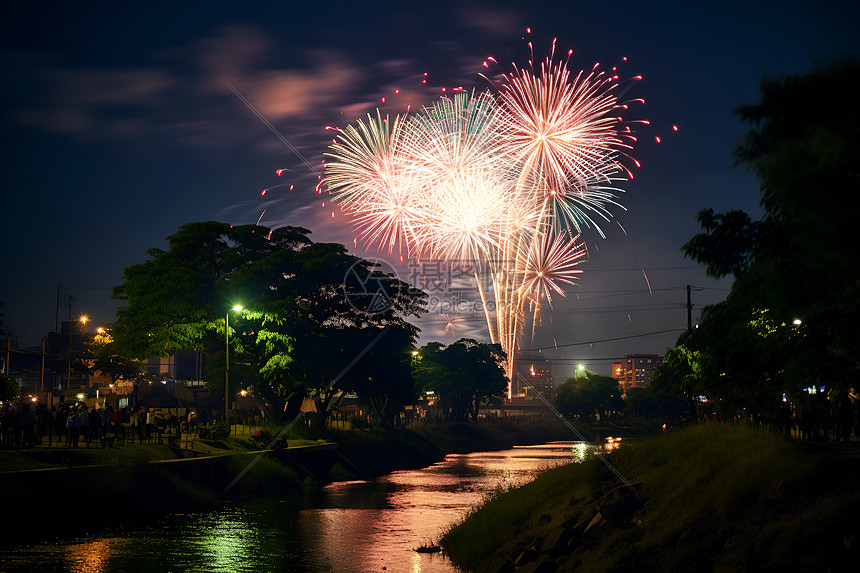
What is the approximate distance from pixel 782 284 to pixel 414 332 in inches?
2643

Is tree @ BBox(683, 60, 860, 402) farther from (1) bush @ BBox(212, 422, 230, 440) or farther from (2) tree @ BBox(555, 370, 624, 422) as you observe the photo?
(2) tree @ BBox(555, 370, 624, 422)

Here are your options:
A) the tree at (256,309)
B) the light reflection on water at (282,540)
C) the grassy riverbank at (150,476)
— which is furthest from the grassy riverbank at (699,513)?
the tree at (256,309)

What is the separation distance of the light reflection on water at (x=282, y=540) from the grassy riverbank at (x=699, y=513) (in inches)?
182

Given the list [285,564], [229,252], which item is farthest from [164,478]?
[229,252]

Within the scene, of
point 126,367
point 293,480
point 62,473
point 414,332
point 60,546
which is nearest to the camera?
point 60,546

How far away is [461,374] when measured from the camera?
5064 inches

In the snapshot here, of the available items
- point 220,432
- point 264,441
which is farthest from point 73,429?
point 264,441

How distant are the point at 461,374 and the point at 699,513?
111m

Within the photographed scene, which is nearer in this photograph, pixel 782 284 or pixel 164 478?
pixel 782 284

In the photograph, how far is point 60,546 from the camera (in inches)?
1217

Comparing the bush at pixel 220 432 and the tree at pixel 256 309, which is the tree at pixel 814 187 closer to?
the bush at pixel 220 432

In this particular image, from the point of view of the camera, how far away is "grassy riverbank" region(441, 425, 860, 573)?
15141mm

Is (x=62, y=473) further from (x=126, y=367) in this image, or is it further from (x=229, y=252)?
(x=126, y=367)

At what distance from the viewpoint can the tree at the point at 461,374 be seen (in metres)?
128
